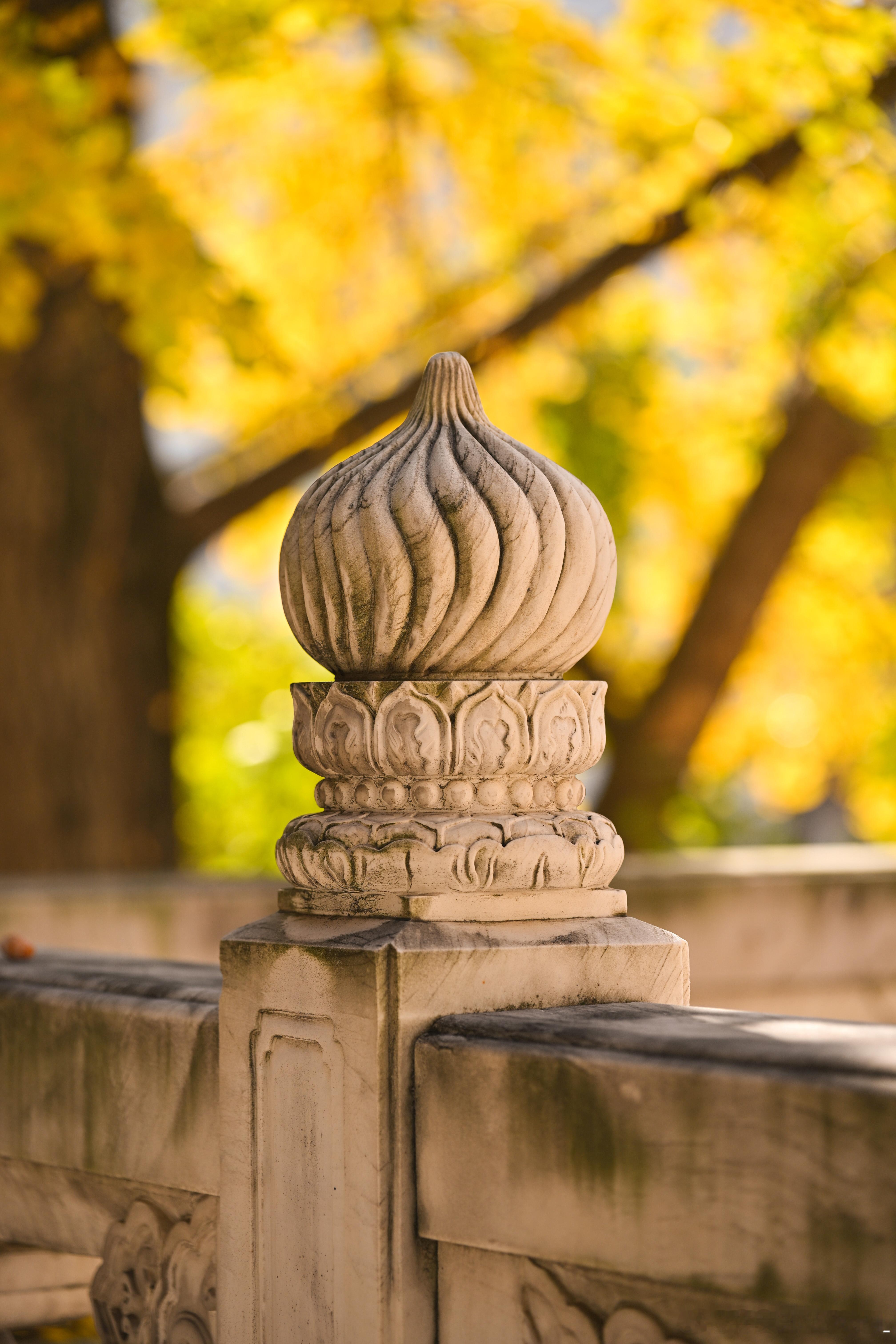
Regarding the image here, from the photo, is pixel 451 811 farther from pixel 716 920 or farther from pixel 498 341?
pixel 498 341

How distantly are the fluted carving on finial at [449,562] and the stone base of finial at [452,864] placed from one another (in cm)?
28

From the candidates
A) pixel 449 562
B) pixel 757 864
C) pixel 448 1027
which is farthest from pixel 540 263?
pixel 448 1027

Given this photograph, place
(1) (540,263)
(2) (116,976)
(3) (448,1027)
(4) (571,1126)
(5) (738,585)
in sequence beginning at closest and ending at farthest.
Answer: (4) (571,1126) < (3) (448,1027) < (2) (116,976) < (5) (738,585) < (1) (540,263)

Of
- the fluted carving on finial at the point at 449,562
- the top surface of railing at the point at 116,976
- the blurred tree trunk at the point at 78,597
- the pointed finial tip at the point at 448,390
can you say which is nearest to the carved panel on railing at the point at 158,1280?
the top surface of railing at the point at 116,976

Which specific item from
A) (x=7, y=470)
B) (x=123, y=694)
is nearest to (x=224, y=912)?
(x=123, y=694)

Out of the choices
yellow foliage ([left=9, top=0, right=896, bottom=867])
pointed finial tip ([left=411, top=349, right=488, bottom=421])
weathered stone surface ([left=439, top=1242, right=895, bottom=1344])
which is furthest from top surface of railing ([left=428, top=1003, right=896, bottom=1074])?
yellow foliage ([left=9, top=0, right=896, bottom=867])

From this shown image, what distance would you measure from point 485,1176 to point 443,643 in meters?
0.89

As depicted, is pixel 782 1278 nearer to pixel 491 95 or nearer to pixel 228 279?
pixel 228 279

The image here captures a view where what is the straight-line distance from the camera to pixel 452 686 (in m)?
2.72

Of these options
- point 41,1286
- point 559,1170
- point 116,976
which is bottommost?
point 41,1286

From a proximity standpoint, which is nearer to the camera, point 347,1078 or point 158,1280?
point 347,1078

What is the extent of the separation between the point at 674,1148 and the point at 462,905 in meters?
0.61

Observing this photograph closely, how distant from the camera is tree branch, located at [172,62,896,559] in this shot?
7.27 m

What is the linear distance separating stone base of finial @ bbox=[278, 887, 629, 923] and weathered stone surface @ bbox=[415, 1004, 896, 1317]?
0.18m
